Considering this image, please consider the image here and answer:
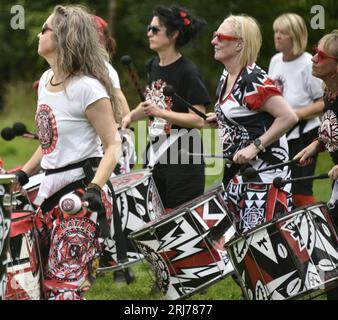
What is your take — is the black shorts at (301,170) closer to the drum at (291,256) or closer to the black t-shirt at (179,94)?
the black t-shirt at (179,94)

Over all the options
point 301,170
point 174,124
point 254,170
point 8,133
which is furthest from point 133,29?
point 254,170

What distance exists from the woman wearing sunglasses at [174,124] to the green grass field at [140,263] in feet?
1.08

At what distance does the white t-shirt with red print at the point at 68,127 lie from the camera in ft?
15.2

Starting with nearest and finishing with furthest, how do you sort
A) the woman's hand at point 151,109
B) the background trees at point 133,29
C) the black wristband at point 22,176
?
the black wristband at point 22,176 → the woman's hand at point 151,109 → the background trees at point 133,29

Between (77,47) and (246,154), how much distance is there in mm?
1168

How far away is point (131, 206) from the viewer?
6113mm

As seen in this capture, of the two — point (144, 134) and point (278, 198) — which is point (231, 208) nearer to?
point (278, 198)

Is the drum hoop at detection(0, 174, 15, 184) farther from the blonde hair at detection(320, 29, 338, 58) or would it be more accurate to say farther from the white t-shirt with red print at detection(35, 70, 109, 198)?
the blonde hair at detection(320, 29, 338, 58)

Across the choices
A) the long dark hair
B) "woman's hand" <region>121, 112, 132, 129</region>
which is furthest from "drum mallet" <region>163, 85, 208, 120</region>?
the long dark hair

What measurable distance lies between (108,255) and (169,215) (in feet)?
3.80

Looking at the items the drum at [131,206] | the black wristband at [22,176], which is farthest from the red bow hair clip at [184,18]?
the black wristband at [22,176]

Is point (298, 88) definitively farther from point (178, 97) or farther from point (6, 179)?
point (6, 179)

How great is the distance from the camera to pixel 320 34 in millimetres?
13789
